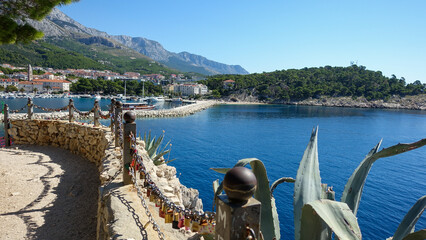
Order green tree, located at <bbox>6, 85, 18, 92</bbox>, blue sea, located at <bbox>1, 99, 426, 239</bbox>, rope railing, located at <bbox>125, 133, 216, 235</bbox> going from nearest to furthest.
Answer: rope railing, located at <bbox>125, 133, 216, 235</bbox> < blue sea, located at <bbox>1, 99, 426, 239</bbox> < green tree, located at <bbox>6, 85, 18, 92</bbox>

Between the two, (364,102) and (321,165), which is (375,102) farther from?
(321,165)

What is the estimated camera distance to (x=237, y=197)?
121 centimetres

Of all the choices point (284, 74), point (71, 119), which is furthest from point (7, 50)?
point (71, 119)

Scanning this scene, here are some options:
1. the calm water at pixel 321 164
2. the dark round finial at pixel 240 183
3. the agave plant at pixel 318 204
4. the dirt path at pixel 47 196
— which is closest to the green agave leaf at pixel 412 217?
the agave plant at pixel 318 204

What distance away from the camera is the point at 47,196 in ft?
17.9

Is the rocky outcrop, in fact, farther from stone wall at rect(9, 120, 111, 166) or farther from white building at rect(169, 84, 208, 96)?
stone wall at rect(9, 120, 111, 166)

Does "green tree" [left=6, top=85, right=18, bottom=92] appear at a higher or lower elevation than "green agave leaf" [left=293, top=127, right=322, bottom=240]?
lower

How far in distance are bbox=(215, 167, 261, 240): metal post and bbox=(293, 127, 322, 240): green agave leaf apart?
2.90ft

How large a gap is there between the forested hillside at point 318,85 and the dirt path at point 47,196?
95867 millimetres

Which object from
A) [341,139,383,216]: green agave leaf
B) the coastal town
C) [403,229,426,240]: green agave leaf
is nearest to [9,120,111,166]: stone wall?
[341,139,383,216]: green agave leaf

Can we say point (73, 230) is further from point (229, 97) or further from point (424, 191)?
point (229, 97)

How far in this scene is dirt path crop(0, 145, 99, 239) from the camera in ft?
14.0

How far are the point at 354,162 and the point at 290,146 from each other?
6380mm

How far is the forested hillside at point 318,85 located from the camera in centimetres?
9981
